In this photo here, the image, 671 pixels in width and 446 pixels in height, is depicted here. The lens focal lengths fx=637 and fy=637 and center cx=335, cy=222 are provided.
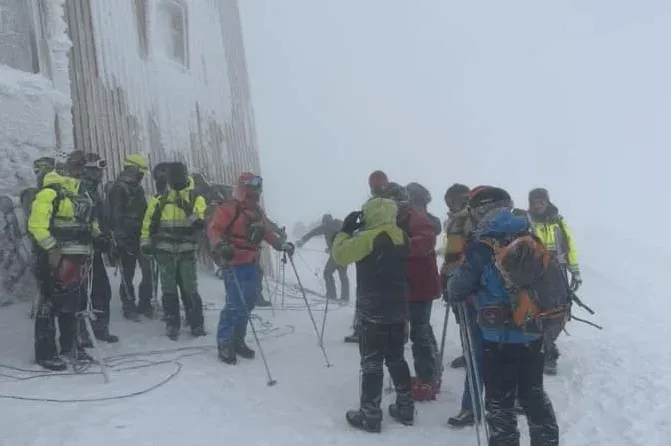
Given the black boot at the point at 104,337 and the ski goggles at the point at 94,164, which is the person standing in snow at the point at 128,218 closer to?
the ski goggles at the point at 94,164

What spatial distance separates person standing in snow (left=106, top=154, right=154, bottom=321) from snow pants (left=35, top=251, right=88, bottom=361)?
57.4 inches

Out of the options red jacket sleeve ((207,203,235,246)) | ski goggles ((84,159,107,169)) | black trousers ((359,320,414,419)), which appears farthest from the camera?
ski goggles ((84,159,107,169))

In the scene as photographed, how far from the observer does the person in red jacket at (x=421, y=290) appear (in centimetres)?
553

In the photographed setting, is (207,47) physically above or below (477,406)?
above

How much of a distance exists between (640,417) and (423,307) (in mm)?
2035

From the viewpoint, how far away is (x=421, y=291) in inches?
222

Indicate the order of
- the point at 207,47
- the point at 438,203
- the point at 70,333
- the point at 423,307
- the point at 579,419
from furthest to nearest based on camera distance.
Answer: the point at 438,203 < the point at 207,47 < the point at 70,333 < the point at 423,307 < the point at 579,419

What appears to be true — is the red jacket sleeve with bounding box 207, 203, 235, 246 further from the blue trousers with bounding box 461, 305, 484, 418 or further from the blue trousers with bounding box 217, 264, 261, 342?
the blue trousers with bounding box 461, 305, 484, 418

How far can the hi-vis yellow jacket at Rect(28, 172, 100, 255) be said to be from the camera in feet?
18.7

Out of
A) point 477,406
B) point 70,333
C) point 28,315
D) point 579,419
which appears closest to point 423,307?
point 477,406

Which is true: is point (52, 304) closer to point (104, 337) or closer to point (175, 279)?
point (104, 337)

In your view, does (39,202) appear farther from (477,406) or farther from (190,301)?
(477,406)

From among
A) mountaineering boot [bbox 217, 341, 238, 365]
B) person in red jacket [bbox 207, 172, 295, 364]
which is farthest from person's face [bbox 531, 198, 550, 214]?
mountaineering boot [bbox 217, 341, 238, 365]

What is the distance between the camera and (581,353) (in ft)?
25.1
